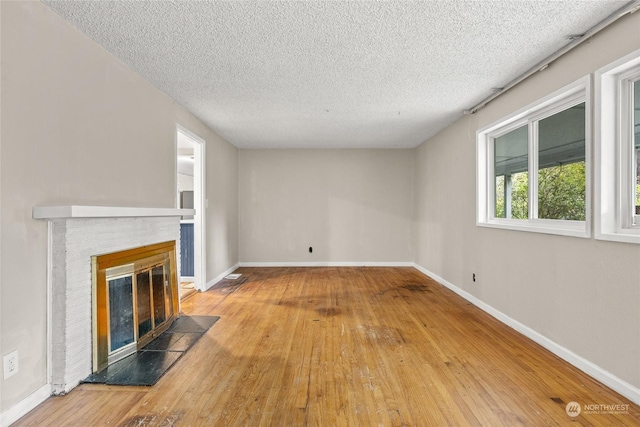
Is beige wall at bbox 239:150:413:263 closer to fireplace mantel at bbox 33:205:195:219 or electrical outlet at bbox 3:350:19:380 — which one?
fireplace mantel at bbox 33:205:195:219

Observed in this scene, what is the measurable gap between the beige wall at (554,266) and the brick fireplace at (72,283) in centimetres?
341

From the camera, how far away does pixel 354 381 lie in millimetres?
2201

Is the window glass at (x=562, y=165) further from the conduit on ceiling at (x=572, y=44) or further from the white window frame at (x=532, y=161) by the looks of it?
the conduit on ceiling at (x=572, y=44)

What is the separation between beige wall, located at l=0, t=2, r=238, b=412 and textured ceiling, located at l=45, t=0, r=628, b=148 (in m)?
0.21

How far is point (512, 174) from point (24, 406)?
4.41 meters

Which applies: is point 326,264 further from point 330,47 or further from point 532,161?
point 330,47

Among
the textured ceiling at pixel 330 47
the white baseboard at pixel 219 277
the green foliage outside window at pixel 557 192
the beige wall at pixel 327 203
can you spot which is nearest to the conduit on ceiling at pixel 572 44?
the textured ceiling at pixel 330 47

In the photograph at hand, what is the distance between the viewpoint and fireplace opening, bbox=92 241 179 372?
234 centimetres

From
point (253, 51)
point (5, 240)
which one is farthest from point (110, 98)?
point (5, 240)

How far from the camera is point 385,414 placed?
1.85 m

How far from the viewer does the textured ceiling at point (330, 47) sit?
6.76 ft

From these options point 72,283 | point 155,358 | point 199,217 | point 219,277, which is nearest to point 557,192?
point 155,358

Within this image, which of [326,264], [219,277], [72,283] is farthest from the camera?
[326,264]

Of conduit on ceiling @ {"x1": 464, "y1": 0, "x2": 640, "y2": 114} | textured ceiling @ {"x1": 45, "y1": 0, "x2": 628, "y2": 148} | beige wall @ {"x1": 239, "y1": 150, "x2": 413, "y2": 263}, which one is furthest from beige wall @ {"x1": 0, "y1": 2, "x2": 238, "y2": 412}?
beige wall @ {"x1": 239, "y1": 150, "x2": 413, "y2": 263}
